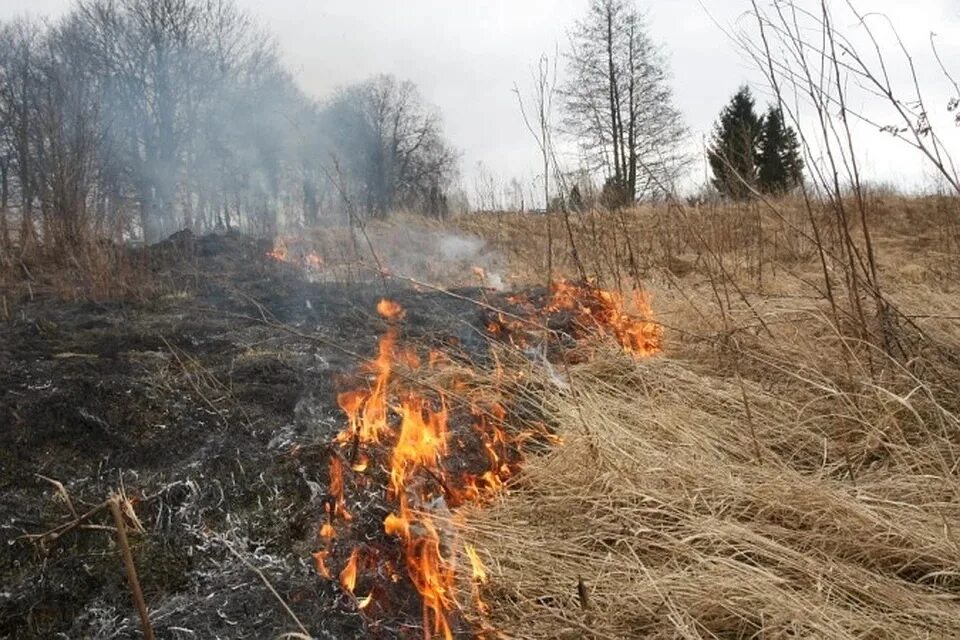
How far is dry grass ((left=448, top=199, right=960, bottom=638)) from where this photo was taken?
1769 mm

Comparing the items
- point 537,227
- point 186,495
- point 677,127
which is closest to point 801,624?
point 186,495

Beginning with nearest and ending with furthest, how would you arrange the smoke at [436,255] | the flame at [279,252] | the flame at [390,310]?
the flame at [390,310], the flame at [279,252], the smoke at [436,255]

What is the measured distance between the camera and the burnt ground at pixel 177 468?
1.80 m

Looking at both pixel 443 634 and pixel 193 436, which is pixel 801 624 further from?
pixel 193 436

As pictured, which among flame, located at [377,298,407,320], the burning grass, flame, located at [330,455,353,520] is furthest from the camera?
flame, located at [377,298,407,320]

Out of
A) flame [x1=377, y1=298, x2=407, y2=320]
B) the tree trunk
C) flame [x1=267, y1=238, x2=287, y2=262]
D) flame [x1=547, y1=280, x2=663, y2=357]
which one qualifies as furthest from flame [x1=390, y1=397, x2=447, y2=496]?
the tree trunk

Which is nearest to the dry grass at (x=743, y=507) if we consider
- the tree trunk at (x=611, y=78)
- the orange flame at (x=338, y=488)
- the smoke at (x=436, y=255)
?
the orange flame at (x=338, y=488)

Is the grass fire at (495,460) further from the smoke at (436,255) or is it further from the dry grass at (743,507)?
the smoke at (436,255)

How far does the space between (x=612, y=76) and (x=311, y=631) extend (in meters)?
23.3

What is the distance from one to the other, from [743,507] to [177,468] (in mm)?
2042

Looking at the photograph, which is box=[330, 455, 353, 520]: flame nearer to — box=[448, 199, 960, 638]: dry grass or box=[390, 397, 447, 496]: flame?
box=[390, 397, 447, 496]: flame

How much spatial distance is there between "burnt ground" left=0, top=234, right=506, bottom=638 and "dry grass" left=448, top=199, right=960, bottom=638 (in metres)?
0.55

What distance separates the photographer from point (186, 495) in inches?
89.1

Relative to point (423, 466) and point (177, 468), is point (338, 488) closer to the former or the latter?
point (423, 466)
